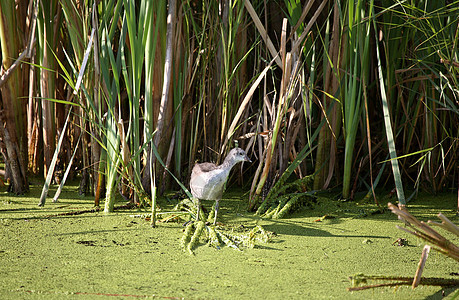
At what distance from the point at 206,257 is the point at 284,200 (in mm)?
689

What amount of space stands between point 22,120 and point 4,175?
345 millimetres

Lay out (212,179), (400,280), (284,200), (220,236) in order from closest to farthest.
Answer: (400,280) → (220,236) → (212,179) → (284,200)

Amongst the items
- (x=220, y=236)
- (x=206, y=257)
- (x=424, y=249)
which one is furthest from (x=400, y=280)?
(x=220, y=236)

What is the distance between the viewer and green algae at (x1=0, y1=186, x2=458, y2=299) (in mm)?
1657

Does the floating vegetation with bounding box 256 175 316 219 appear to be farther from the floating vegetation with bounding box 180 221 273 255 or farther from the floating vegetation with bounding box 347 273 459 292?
the floating vegetation with bounding box 347 273 459 292

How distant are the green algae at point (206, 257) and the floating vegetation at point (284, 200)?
0.15 feet

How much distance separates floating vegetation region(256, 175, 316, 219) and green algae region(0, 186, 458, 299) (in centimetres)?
4

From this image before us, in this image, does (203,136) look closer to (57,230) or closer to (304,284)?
(57,230)

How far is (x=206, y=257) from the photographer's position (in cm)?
198

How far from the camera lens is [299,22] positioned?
95.7 inches

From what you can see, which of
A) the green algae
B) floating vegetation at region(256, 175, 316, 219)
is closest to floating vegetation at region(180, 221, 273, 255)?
the green algae

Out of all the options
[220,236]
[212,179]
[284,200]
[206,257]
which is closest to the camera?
[206,257]

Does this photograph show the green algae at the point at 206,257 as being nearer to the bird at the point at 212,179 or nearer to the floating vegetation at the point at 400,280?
the floating vegetation at the point at 400,280

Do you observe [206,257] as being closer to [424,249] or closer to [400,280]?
[400,280]
